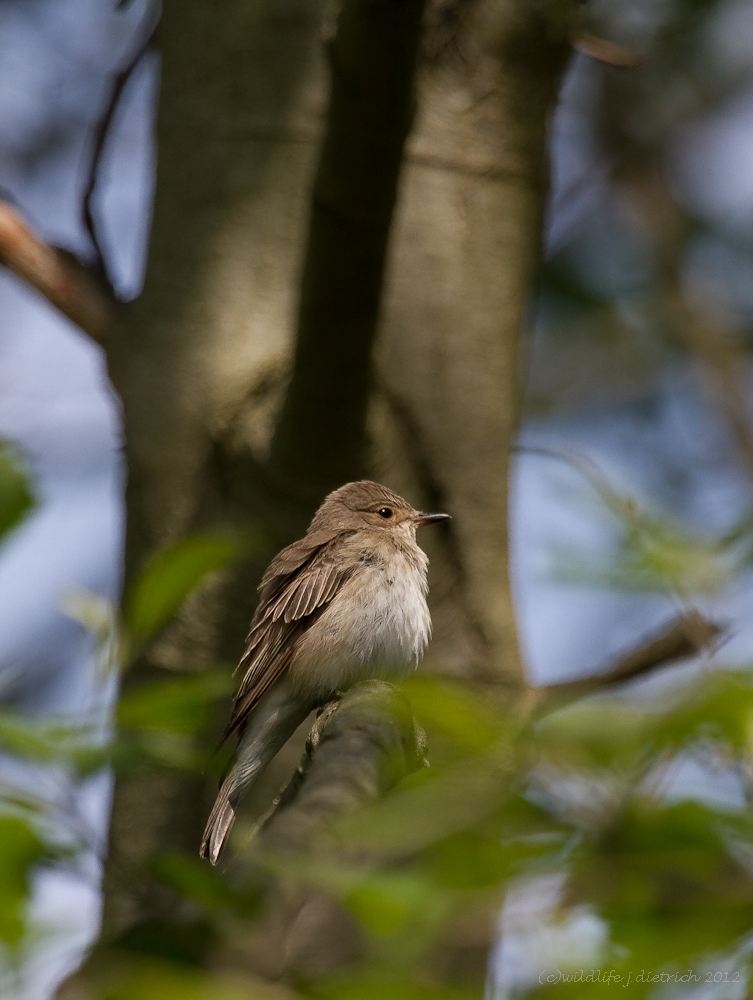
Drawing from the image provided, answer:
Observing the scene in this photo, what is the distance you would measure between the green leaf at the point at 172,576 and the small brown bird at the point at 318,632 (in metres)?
2.90

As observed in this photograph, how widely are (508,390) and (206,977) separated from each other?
470 centimetres

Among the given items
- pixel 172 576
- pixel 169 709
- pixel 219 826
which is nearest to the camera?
pixel 169 709

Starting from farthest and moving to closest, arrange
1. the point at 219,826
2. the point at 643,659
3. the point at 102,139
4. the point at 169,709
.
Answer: the point at 102,139 → the point at 643,659 → the point at 219,826 → the point at 169,709

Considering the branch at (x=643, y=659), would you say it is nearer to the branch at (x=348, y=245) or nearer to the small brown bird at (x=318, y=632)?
the small brown bird at (x=318, y=632)

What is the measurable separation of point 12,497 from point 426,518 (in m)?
3.73

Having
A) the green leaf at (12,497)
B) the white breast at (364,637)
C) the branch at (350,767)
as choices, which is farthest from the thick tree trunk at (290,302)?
the green leaf at (12,497)

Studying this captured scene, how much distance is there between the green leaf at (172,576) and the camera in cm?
180

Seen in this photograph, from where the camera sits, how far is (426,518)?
5.32 metres

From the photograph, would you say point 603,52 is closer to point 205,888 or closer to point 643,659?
point 643,659

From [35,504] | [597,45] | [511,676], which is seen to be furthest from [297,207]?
[35,504]

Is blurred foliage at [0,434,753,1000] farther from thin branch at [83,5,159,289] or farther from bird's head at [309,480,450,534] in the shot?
thin branch at [83,5,159,289]

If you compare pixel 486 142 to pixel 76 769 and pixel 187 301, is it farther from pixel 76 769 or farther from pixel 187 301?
pixel 76 769

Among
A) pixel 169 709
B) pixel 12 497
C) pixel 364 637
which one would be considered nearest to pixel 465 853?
pixel 169 709

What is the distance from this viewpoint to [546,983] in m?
1.46
